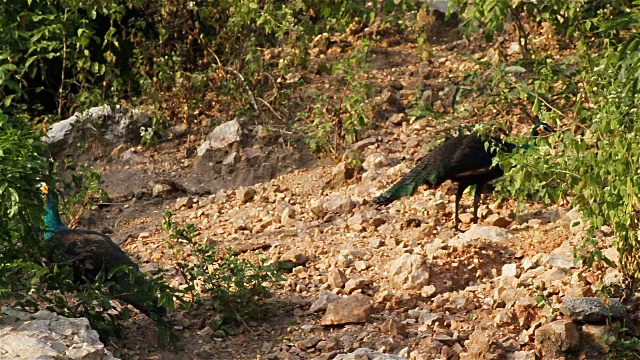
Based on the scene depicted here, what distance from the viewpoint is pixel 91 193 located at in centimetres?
845

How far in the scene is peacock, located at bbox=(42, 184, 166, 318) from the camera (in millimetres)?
5973

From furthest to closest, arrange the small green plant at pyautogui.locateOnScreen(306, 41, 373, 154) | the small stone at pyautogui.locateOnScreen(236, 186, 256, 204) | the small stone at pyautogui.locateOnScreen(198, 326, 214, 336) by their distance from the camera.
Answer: the small green plant at pyautogui.locateOnScreen(306, 41, 373, 154) < the small stone at pyautogui.locateOnScreen(236, 186, 256, 204) < the small stone at pyautogui.locateOnScreen(198, 326, 214, 336)

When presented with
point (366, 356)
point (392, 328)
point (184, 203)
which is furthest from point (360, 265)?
point (184, 203)

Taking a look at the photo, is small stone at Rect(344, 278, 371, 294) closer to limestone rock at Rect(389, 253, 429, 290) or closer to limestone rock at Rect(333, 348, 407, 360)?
limestone rock at Rect(389, 253, 429, 290)

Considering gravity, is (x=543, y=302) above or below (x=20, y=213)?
below

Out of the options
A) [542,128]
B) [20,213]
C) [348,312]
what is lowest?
[348,312]

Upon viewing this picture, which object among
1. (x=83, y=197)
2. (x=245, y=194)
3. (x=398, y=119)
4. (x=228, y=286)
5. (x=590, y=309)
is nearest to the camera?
(x=590, y=309)

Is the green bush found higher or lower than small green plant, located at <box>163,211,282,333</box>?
higher

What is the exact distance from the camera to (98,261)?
20.7ft

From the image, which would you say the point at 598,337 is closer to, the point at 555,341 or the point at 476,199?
the point at 555,341

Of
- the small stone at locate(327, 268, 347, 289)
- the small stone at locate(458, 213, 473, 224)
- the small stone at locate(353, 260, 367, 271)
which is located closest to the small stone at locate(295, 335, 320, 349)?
the small stone at locate(327, 268, 347, 289)

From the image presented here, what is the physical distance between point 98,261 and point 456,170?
2563 millimetres

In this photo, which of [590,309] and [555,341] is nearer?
[555,341]

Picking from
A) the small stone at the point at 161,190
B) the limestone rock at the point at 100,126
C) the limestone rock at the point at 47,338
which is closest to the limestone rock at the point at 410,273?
the limestone rock at the point at 47,338
